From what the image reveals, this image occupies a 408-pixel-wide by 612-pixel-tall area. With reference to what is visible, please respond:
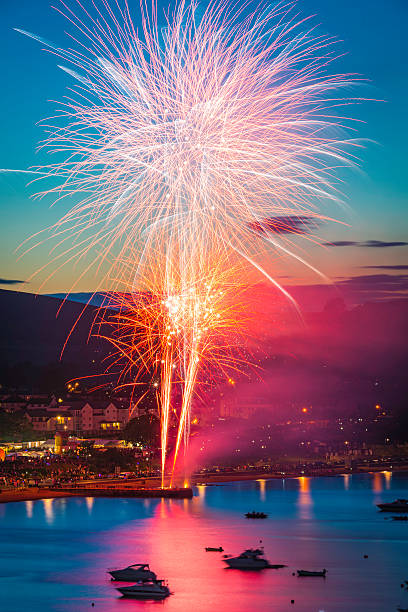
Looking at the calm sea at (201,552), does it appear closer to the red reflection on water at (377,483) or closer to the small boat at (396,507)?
the small boat at (396,507)

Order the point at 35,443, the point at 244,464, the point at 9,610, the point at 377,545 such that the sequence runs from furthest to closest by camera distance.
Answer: the point at 244,464 → the point at 35,443 → the point at 377,545 → the point at 9,610

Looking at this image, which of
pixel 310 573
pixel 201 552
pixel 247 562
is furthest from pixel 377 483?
pixel 310 573

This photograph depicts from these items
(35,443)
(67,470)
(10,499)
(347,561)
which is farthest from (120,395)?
(347,561)

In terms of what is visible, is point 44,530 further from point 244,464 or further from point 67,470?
point 244,464

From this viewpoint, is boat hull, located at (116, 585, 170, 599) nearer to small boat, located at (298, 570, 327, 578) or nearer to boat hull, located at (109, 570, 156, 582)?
boat hull, located at (109, 570, 156, 582)

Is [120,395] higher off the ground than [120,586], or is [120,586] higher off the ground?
[120,395]
